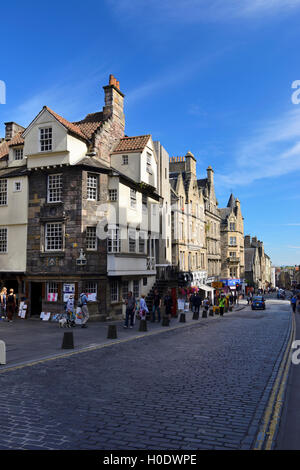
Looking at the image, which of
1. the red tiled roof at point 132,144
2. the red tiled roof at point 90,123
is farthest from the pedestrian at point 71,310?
the red tiled roof at point 132,144

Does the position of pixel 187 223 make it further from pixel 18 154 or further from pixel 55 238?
pixel 55 238

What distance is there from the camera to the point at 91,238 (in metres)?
22.5

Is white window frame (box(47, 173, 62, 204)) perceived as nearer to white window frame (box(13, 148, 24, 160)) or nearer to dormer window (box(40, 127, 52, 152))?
dormer window (box(40, 127, 52, 152))

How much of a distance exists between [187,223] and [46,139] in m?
22.7

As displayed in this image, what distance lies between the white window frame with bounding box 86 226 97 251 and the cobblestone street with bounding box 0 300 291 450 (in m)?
10.5

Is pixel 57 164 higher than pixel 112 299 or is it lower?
higher

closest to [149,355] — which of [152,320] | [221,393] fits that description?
[221,393]

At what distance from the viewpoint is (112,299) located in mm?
23531

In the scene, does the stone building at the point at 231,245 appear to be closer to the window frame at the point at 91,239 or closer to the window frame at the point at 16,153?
the window frame at the point at 91,239

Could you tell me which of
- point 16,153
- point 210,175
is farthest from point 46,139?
point 210,175

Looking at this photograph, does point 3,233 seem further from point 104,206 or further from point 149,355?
point 149,355

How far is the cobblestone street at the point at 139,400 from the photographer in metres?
5.49
